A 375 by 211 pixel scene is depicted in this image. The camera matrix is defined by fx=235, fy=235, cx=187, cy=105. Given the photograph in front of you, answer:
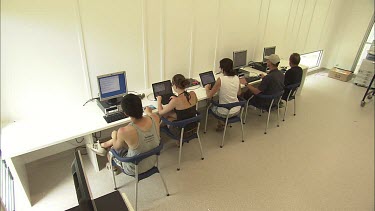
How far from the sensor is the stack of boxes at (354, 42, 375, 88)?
17.7ft

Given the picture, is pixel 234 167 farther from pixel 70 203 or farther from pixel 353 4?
pixel 353 4

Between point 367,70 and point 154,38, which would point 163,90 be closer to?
point 154,38

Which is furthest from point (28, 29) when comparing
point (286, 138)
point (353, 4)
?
point (353, 4)

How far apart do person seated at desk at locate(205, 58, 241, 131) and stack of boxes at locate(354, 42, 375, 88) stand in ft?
13.5

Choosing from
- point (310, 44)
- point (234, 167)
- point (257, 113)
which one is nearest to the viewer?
point (234, 167)

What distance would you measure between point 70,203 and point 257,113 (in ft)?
10.7

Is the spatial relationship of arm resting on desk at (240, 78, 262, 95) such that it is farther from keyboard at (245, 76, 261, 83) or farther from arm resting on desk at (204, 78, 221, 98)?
arm resting on desk at (204, 78, 221, 98)

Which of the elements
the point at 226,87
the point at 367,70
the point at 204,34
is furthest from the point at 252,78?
the point at 367,70

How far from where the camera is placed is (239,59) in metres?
4.02

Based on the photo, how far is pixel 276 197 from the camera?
8.47 ft

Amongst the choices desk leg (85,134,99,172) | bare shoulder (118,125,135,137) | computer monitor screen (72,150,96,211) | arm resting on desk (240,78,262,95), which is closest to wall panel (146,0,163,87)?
desk leg (85,134,99,172)

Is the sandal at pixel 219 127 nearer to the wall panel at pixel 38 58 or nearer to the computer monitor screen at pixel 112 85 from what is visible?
the computer monitor screen at pixel 112 85

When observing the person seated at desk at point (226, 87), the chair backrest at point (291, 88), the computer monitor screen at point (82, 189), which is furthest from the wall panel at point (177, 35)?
the computer monitor screen at point (82, 189)

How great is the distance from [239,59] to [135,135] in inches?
103
